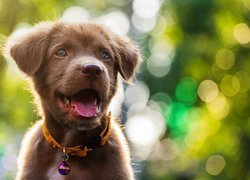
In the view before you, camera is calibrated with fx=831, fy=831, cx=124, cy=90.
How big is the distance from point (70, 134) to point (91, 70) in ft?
2.54

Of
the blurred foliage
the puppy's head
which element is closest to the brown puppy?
Answer: the puppy's head

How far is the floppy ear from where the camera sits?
8227mm

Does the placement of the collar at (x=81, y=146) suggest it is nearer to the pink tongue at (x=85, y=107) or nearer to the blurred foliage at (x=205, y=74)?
the pink tongue at (x=85, y=107)

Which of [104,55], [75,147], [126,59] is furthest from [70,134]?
[126,59]

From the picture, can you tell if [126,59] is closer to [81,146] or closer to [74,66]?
[74,66]

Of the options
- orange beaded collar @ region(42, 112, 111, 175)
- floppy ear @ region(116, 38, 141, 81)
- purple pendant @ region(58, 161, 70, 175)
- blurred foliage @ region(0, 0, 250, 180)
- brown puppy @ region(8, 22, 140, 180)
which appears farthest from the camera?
blurred foliage @ region(0, 0, 250, 180)

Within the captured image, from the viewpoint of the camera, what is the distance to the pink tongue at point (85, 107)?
752 centimetres

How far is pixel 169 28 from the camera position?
25109 mm

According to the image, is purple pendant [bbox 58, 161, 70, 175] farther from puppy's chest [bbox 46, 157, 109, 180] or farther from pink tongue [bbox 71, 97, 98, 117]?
pink tongue [bbox 71, 97, 98, 117]

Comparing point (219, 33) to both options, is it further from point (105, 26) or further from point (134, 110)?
point (105, 26)

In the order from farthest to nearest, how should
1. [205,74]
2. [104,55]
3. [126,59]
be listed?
[205,74] → [126,59] → [104,55]

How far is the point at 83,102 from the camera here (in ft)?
25.2

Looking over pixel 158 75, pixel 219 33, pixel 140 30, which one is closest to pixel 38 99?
pixel 219 33

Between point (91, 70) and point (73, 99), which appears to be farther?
point (73, 99)
